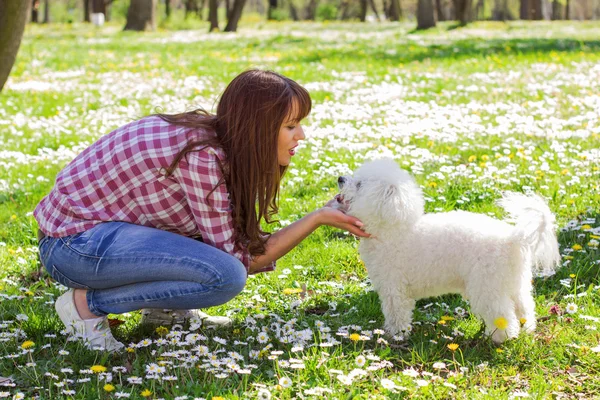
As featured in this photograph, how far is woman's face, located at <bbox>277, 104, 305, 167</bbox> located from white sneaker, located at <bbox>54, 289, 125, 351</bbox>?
120 cm

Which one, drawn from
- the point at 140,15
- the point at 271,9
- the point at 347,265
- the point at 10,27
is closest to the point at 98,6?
the point at 271,9

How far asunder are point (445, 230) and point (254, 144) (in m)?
1.03

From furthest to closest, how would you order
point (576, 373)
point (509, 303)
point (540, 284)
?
point (540, 284), point (509, 303), point (576, 373)

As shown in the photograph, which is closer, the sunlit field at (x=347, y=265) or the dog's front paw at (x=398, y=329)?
the sunlit field at (x=347, y=265)

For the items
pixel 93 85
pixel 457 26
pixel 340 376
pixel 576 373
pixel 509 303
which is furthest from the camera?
pixel 457 26

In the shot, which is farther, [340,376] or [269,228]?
[269,228]

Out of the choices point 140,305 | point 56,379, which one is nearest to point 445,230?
point 140,305

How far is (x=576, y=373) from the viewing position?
3334 mm

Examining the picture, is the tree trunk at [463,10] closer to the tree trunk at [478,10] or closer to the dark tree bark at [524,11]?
the dark tree bark at [524,11]

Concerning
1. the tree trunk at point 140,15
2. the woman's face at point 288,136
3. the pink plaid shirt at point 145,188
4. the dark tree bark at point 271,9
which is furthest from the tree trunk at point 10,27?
the dark tree bark at point 271,9

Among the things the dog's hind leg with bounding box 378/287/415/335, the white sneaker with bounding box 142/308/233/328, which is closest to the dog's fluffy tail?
the dog's hind leg with bounding box 378/287/415/335

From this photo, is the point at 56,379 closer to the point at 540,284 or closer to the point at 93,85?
the point at 540,284

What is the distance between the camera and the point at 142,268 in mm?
3551

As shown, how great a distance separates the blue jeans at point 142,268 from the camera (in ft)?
11.7
